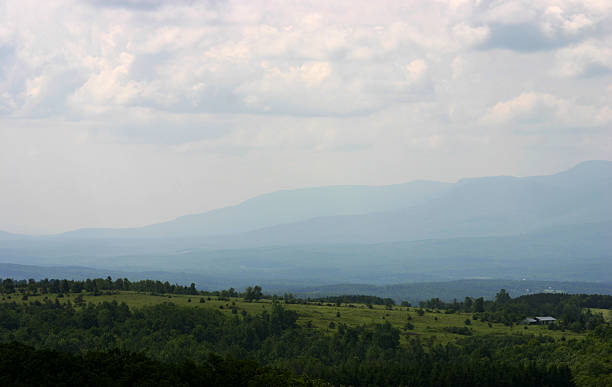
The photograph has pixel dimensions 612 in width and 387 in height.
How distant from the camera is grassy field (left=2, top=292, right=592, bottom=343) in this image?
496 ft

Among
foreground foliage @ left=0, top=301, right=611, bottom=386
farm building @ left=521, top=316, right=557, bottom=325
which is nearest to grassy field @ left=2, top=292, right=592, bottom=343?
foreground foliage @ left=0, top=301, right=611, bottom=386

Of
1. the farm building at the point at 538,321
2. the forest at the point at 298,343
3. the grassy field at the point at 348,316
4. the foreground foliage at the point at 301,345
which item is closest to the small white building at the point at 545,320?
the farm building at the point at 538,321

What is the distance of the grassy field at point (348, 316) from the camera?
496 ft

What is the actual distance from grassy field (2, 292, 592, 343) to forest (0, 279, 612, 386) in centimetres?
212

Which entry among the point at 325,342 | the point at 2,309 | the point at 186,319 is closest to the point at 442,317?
the point at 325,342

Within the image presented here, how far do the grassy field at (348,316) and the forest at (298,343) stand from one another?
2118 millimetres

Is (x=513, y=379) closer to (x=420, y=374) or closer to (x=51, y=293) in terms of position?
A: (x=420, y=374)

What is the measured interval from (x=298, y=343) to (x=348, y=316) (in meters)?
25.0

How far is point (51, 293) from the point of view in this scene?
15325 centimetres

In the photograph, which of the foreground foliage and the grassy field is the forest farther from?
the grassy field

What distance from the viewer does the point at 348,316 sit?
163000mm

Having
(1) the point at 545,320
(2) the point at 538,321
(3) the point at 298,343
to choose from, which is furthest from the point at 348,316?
(1) the point at 545,320

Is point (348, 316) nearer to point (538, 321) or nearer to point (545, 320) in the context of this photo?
point (538, 321)

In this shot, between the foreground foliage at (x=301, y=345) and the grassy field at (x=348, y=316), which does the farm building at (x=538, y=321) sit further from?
the foreground foliage at (x=301, y=345)
